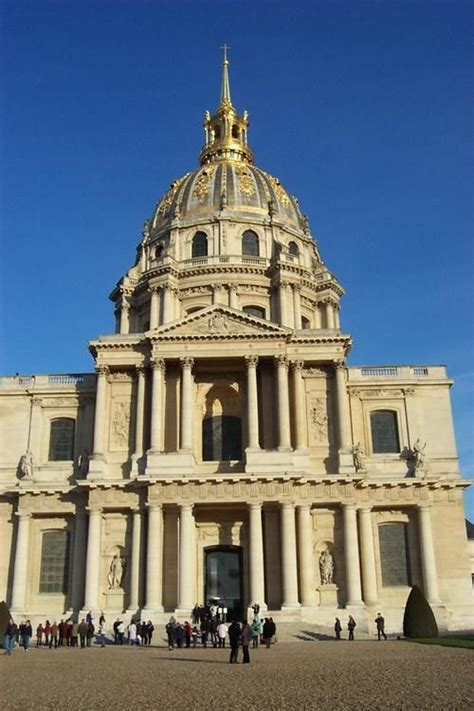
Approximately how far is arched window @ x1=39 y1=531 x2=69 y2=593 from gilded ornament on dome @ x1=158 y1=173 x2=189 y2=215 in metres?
29.1

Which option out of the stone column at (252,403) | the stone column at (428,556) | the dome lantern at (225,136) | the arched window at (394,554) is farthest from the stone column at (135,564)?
the dome lantern at (225,136)

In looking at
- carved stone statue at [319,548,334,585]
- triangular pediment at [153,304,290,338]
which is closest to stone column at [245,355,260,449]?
triangular pediment at [153,304,290,338]

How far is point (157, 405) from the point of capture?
40844 mm

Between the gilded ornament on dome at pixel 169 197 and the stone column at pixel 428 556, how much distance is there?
32.1m

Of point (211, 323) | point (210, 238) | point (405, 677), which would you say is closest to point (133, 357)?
point (211, 323)

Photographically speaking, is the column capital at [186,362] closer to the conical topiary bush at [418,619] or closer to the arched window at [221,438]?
the arched window at [221,438]

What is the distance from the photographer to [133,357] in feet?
139

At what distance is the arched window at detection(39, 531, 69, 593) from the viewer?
40.0 meters

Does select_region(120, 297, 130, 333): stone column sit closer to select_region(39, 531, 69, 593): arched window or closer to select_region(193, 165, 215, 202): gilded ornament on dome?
select_region(193, 165, 215, 202): gilded ornament on dome

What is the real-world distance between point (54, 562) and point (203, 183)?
106 ft

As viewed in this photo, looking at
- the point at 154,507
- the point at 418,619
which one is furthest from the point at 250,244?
the point at 418,619

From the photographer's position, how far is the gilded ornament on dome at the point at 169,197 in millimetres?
61156

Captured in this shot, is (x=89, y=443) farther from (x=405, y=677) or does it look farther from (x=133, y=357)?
(x=405, y=677)

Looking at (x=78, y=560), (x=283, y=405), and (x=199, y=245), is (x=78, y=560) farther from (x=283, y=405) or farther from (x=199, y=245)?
(x=199, y=245)
